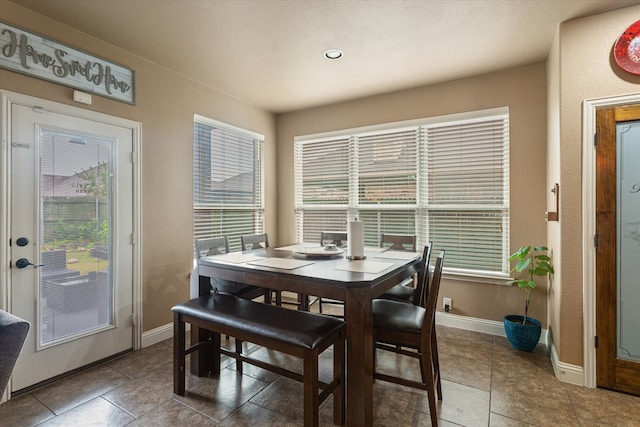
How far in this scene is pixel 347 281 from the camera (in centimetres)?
172

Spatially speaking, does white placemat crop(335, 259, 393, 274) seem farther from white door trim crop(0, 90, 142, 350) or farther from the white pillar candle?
white door trim crop(0, 90, 142, 350)

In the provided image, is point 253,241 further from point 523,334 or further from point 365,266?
point 523,334

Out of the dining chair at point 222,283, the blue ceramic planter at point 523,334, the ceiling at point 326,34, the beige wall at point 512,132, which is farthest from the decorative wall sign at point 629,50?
the dining chair at point 222,283

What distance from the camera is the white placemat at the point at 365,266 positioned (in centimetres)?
199

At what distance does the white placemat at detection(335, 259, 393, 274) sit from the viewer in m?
1.99

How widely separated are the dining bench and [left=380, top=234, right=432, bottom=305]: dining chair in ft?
2.21

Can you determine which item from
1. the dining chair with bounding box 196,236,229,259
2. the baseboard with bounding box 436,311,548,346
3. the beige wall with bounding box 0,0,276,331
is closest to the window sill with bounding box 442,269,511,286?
the baseboard with bounding box 436,311,548,346

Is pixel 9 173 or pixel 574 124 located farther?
pixel 574 124

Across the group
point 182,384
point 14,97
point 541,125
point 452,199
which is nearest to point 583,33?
point 541,125

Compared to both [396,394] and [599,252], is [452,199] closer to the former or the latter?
[599,252]

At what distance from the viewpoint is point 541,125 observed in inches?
120

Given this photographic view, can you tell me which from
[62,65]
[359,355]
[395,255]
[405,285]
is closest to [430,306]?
[359,355]

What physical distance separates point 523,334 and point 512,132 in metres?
1.96

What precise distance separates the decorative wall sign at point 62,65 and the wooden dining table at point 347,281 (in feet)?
5.71
